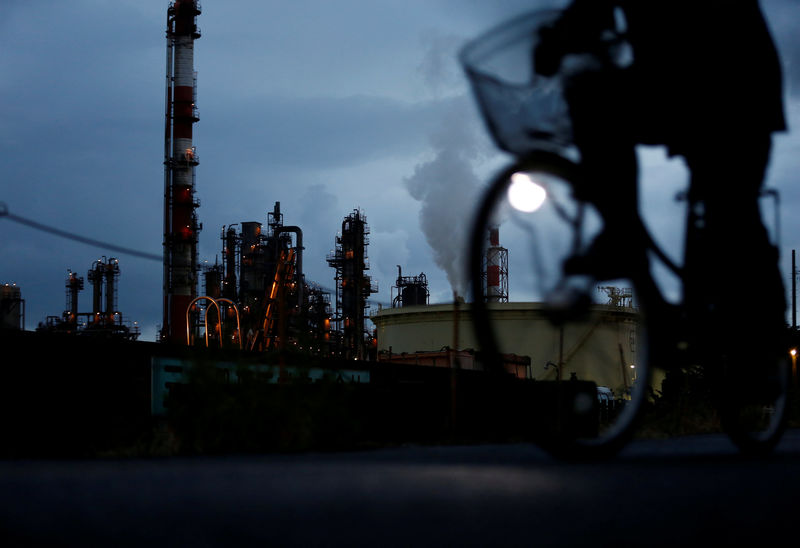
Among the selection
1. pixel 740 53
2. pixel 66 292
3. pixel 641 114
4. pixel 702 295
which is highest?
pixel 66 292

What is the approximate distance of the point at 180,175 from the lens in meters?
51.1

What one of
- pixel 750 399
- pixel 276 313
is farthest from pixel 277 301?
pixel 750 399

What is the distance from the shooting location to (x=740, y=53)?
4535mm

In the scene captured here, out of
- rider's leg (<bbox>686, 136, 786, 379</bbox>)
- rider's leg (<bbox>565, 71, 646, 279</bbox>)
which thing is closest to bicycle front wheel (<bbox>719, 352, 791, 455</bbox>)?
rider's leg (<bbox>686, 136, 786, 379</bbox>)

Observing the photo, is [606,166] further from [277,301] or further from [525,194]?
[277,301]

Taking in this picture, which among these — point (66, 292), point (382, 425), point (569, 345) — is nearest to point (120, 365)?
point (382, 425)

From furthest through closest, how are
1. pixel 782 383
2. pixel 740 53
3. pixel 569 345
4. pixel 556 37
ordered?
pixel 569 345
pixel 782 383
pixel 740 53
pixel 556 37

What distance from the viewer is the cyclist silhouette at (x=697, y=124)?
4.15 m

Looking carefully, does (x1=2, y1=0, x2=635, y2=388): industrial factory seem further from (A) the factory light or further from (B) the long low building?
(A) the factory light

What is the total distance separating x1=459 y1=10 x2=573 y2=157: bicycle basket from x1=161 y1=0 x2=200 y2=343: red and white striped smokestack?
46135 mm

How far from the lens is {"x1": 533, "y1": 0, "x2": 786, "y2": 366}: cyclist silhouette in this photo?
13.6 ft

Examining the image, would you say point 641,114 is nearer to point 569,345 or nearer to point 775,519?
point 775,519

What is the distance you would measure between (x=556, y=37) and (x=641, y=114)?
0.51 metres

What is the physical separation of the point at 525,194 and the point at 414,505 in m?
1.89
